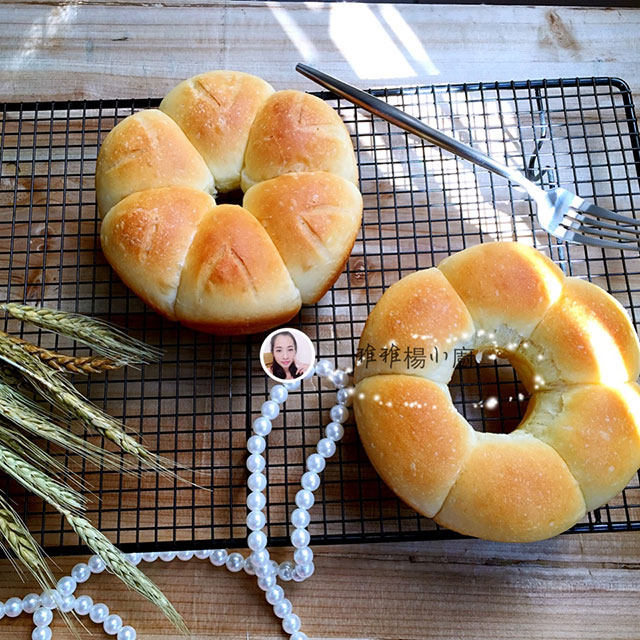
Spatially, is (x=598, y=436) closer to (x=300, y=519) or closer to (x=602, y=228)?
(x=602, y=228)

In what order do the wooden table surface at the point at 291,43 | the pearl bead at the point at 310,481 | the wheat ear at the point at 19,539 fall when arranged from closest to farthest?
the wheat ear at the point at 19,539, the pearl bead at the point at 310,481, the wooden table surface at the point at 291,43

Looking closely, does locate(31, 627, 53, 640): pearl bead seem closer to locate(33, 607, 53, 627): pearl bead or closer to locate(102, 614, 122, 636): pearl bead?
locate(33, 607, 53, 627): pearl bead

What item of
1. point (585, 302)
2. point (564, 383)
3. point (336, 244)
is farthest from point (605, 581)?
point (336, 244)

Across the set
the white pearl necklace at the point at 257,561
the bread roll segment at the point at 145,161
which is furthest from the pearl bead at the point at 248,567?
the bread roll segment at the point at 145,161

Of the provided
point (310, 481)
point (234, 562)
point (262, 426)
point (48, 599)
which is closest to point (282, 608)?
point (234, 562)

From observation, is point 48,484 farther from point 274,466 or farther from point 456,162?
point 456,162

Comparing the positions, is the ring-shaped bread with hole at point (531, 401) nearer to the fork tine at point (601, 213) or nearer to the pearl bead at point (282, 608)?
the fork tine at point (601, 213)
